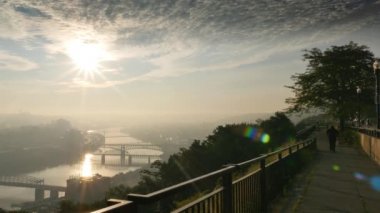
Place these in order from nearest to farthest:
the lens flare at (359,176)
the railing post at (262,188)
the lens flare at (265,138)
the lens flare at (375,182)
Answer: the railing post at (262,188) < the lens flare at (375,182) < the lens flare at (359,176) < the lens flare at (265,138)

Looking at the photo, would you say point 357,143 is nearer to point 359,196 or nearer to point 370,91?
point 370,91

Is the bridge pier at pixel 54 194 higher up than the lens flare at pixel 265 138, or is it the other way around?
the lens flare at pixel 265 138

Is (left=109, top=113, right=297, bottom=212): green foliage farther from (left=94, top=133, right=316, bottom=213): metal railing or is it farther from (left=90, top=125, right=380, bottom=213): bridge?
(left=94, top=133, right=316, bottom=213): metal railing

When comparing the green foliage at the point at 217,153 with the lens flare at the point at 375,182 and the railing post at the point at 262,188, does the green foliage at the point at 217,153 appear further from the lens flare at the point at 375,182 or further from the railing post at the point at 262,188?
the railing post at the point at 262,188

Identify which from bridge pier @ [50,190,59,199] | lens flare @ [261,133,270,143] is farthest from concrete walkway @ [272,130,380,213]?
bridge pier @ [50,190,59,199]

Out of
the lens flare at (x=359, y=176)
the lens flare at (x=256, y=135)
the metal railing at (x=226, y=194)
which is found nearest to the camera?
the metal railing at (x=226, y=194)

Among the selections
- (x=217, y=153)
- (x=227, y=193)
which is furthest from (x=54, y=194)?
(x=227, y=193)


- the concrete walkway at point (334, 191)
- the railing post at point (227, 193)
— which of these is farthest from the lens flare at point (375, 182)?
the railing post at point (227, 193)
